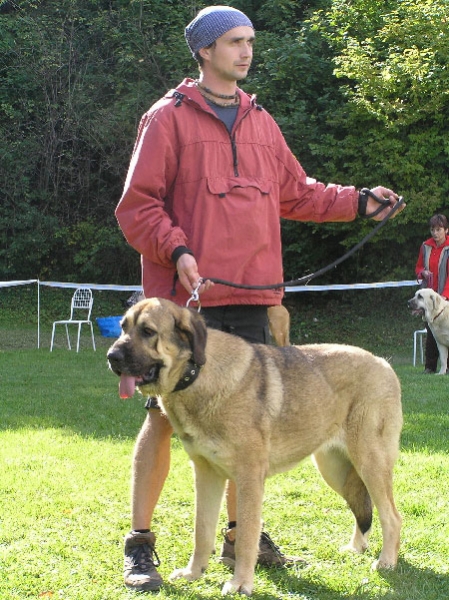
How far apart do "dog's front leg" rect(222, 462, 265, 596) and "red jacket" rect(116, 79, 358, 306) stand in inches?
34.5

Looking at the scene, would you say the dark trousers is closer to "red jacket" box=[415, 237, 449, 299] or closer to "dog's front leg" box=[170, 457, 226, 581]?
"red jacket" box=[415, 237, 449, 299]

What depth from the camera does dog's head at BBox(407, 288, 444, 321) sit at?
13.3 m

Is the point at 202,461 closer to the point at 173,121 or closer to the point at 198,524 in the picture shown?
the point at 198,524

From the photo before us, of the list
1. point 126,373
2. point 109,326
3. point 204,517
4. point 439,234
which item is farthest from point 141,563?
point 109,326

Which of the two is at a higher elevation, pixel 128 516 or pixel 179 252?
pixel 179 252

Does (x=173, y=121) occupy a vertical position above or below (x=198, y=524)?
above

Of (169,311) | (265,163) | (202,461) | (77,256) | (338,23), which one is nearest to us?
(169,311)

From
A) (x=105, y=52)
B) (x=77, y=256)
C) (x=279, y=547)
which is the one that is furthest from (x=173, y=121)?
(x=105, y=52)

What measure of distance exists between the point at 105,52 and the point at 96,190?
383 centimetres

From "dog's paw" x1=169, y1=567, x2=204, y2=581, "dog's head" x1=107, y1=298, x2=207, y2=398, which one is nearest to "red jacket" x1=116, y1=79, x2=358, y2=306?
"dog's head" x1=107, y1=298, x2=207, y2=398

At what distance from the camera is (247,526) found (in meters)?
3.71

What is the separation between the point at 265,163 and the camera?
4.22 meters

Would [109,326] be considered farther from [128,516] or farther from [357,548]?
[357,548]

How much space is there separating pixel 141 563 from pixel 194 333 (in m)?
1.18
